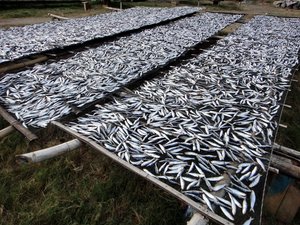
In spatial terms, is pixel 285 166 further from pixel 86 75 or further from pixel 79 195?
pixel 86 75

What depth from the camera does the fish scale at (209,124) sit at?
279 cm

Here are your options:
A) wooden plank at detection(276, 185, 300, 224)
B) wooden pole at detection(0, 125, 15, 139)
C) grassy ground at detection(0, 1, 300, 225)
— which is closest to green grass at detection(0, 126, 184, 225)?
grassy ground at detection(0, 1, 300, 225)

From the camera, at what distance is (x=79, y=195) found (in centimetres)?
369

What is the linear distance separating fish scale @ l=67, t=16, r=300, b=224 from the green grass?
2.61 ft

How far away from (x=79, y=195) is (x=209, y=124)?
2.15 metres

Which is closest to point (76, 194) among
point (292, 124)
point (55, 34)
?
point (292, 124)

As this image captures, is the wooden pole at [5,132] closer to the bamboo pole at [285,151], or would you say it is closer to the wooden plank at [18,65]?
the wooden plank at [18,65]

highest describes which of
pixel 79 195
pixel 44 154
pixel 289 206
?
pixel 44 154

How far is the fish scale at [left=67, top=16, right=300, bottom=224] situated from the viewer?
2789mm

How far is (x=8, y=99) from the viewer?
463 cm

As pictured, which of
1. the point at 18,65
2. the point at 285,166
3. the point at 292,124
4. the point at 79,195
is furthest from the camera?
the point at 18,65

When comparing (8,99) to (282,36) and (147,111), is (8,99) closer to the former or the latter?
(147,111)

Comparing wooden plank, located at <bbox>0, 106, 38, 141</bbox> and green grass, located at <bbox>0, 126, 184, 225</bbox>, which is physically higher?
wooden plank, located at <bbox>0, 106, 38, 141</bbox>

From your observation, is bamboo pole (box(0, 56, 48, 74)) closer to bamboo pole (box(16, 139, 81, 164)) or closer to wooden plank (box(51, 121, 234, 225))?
wooden plank (box(51, 121, 234, 225))
